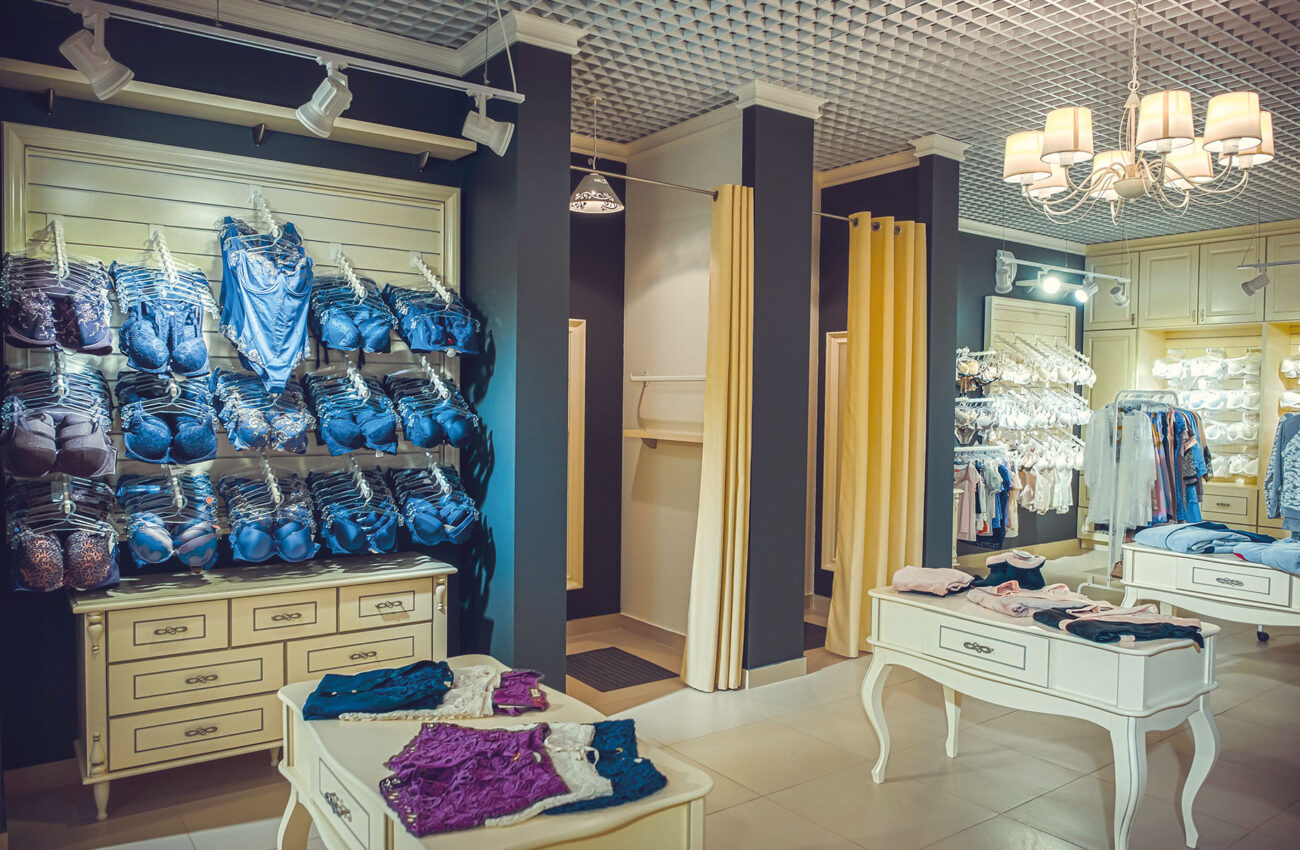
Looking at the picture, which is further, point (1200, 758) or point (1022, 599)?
point (1022, 599)

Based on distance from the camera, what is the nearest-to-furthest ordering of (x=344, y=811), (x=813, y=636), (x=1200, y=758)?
(x=344, y=811) < (x=1200, y=758) < (x=813, y=636)

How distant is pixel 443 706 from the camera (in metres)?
2.50

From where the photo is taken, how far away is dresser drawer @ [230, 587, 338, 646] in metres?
3.45

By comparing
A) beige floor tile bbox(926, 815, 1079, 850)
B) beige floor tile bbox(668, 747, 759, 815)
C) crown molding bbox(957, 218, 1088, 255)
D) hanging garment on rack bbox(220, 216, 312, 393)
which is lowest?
beige floor tile bbox(668, 747, 759, 815)

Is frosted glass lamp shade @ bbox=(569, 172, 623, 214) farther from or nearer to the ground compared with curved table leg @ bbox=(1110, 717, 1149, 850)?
farther from the ground

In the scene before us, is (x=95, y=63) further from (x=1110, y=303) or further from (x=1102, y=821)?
(x=1110, y=303)

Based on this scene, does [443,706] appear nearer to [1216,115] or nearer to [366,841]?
[366,841]

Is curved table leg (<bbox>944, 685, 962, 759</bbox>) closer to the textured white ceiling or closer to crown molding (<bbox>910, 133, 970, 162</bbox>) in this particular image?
the textured white ceiling

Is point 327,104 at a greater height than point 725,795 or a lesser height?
greater

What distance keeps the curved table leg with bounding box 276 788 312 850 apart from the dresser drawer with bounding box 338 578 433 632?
1038 millimetres

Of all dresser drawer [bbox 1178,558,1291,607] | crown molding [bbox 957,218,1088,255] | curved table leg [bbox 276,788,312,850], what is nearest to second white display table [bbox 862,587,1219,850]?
dresser drawer [bbox 1178,558,1291,607]

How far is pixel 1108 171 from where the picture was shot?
3832 mm

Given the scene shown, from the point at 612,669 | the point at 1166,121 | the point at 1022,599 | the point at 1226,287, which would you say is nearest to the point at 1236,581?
the point at 1022,599

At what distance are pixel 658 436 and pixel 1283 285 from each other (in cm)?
634
